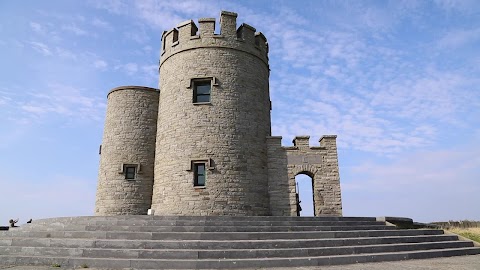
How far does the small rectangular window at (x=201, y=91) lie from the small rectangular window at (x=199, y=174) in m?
3.18

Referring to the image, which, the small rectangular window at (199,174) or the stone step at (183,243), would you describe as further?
the small rectangular window at (199,174)

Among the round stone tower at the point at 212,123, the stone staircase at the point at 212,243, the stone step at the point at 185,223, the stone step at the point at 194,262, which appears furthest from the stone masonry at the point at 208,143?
the stone step at the point at 194,262

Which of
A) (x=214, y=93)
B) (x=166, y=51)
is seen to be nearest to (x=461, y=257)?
(x=214, y=93)

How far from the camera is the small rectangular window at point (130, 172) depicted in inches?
630

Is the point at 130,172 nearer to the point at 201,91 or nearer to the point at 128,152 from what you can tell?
the point at 128,152

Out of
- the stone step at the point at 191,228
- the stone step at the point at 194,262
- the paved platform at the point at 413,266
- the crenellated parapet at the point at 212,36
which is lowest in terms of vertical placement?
the paved platform at the point at 413,266

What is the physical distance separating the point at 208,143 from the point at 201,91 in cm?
272

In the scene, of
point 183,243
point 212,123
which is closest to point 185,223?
point 183,243

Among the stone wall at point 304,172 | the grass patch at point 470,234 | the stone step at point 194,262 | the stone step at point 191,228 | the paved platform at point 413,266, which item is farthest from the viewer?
the stone wall at point 304,172

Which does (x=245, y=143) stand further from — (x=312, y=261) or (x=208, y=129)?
(x=312, y=261)

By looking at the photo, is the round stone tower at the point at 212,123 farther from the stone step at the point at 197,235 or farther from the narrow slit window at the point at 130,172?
the stone step at the point at 197,235

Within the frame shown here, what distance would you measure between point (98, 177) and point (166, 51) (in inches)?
299

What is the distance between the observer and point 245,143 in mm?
14742

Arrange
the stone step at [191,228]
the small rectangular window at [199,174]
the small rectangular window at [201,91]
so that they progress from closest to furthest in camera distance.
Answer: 1. the stone step at [191,228]
2. the small rectangular window at [199,174]
3. the small rectangular window at [201,91]
